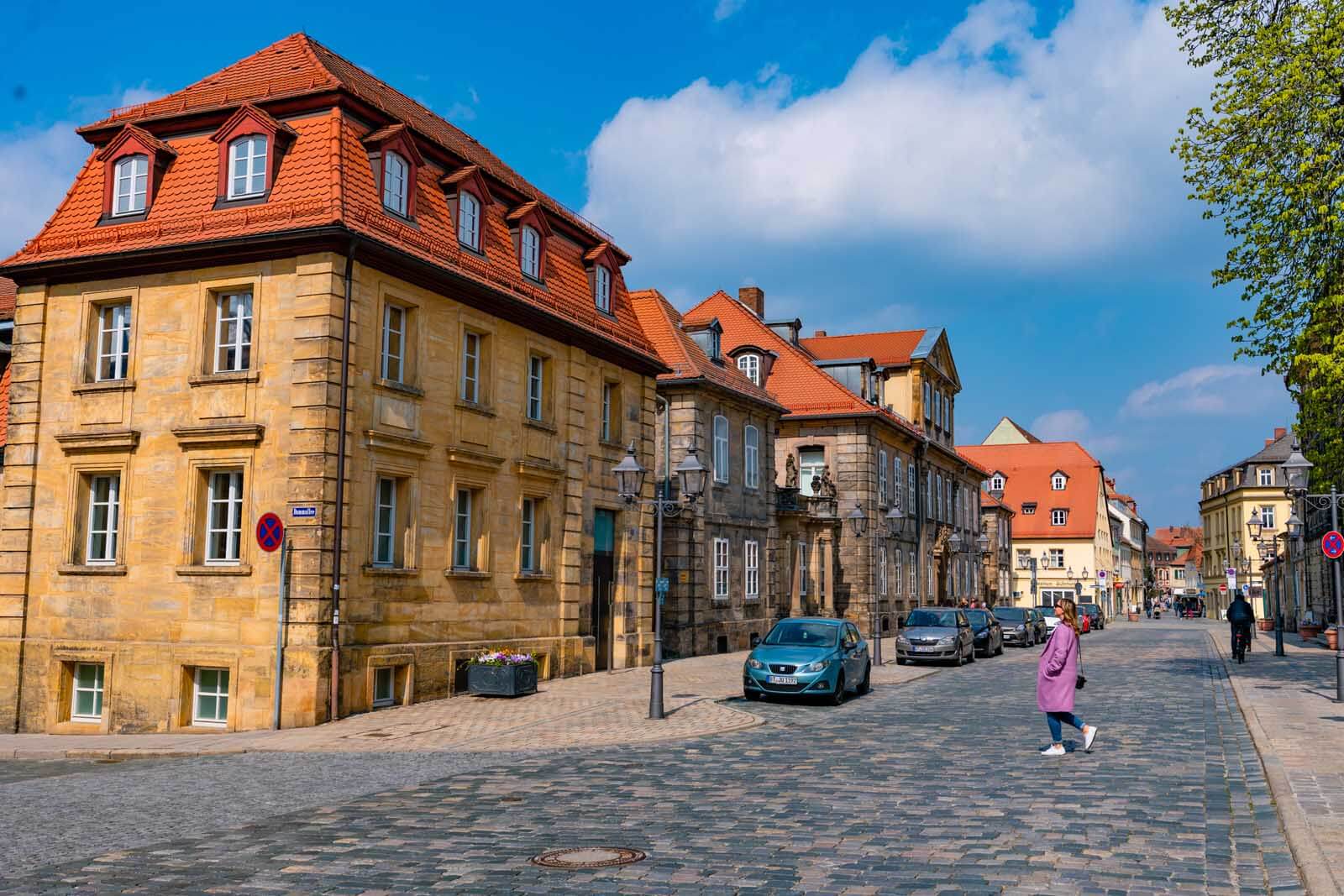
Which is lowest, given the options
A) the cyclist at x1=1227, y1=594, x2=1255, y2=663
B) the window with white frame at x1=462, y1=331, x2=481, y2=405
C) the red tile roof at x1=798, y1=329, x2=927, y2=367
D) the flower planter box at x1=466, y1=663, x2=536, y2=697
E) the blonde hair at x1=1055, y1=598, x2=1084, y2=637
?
the flower planter box at x1=466, y1=663, x2=536, y2=697

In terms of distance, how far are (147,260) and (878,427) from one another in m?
31.0

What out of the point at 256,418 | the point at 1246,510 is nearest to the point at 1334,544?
the point at 256,418

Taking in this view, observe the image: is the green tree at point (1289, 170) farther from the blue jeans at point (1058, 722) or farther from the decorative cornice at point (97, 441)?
the decorative cornice at point (97, 441)

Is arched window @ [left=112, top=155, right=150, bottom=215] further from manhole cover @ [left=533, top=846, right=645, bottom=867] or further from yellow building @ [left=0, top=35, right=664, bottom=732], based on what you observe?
manhole cover @ [left=533, top=846, right=645, bottom=867]

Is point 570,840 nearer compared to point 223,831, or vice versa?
point 570,840

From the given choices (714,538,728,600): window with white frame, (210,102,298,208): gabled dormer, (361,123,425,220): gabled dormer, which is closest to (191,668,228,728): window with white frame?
(210,102,298,208): gabled dormer

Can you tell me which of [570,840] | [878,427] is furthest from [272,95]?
[878,427]

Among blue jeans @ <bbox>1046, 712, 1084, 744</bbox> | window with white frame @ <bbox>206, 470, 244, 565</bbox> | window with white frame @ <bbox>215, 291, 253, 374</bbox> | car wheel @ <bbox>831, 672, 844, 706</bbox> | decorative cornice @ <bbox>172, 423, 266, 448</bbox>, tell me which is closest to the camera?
blue jeans @ <bbox>1046, 712, 1084, 744</bbox>

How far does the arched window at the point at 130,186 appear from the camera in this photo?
20.5 m

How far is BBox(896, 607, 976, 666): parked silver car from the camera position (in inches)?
1205

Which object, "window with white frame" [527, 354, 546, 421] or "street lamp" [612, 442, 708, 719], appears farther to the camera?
"window with white frame" [527, 354, 546, 421]

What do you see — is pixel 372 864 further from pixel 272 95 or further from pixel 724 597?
pixel 724 597

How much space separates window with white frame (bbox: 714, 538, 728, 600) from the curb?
2029 centimetres

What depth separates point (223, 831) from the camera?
31.1ft
